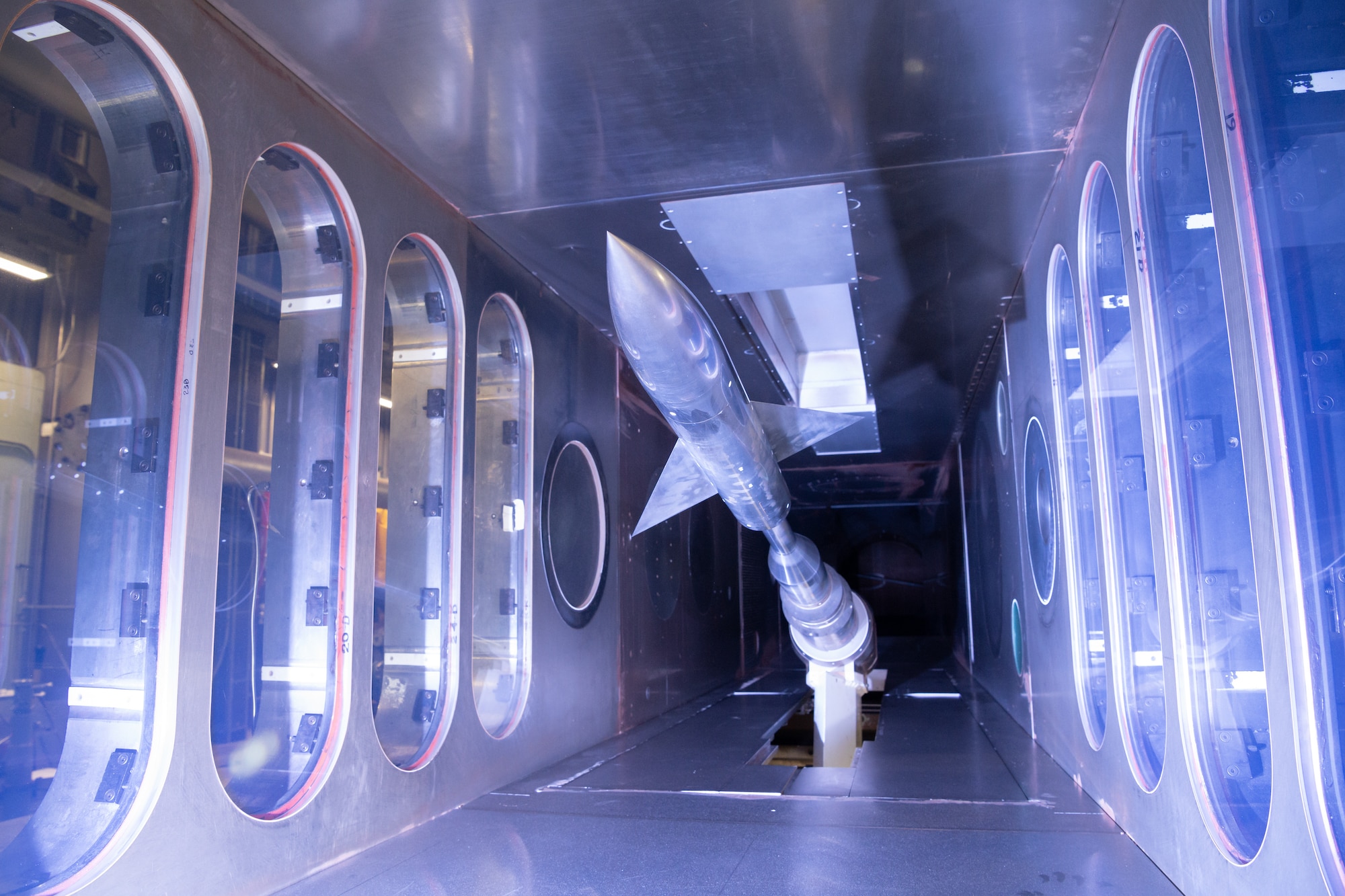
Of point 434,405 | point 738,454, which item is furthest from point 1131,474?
point 434,405

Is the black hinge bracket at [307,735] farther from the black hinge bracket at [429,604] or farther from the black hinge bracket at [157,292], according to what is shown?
the black hinge bracket at [157,292]

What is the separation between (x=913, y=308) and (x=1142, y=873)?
136 inches

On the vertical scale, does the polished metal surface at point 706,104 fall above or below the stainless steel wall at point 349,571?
above

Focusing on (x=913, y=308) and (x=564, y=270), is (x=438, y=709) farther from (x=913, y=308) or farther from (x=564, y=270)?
(x=913, y=308)

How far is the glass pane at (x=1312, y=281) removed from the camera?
159 cm

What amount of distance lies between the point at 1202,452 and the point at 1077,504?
1635mm

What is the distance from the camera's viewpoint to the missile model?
9.52ft

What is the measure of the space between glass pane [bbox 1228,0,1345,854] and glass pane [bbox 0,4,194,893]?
2809 mm

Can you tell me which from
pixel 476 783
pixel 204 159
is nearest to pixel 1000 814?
pixel 476 783

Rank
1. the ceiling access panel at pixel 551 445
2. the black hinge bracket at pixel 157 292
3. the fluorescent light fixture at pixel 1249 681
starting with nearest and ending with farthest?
the fluorescent light fixture at pixel 1249 681 → the black hinge bracket at pixel 157 292 → the ceiling access panel at pixel 551 445

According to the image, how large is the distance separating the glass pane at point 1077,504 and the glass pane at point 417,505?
281 centimetres

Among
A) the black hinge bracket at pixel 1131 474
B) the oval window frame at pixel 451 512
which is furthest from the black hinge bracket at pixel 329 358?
the black hinge bracket at pixel 1131 474

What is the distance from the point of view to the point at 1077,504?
3.99 meters

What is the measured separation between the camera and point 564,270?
16.4ft
